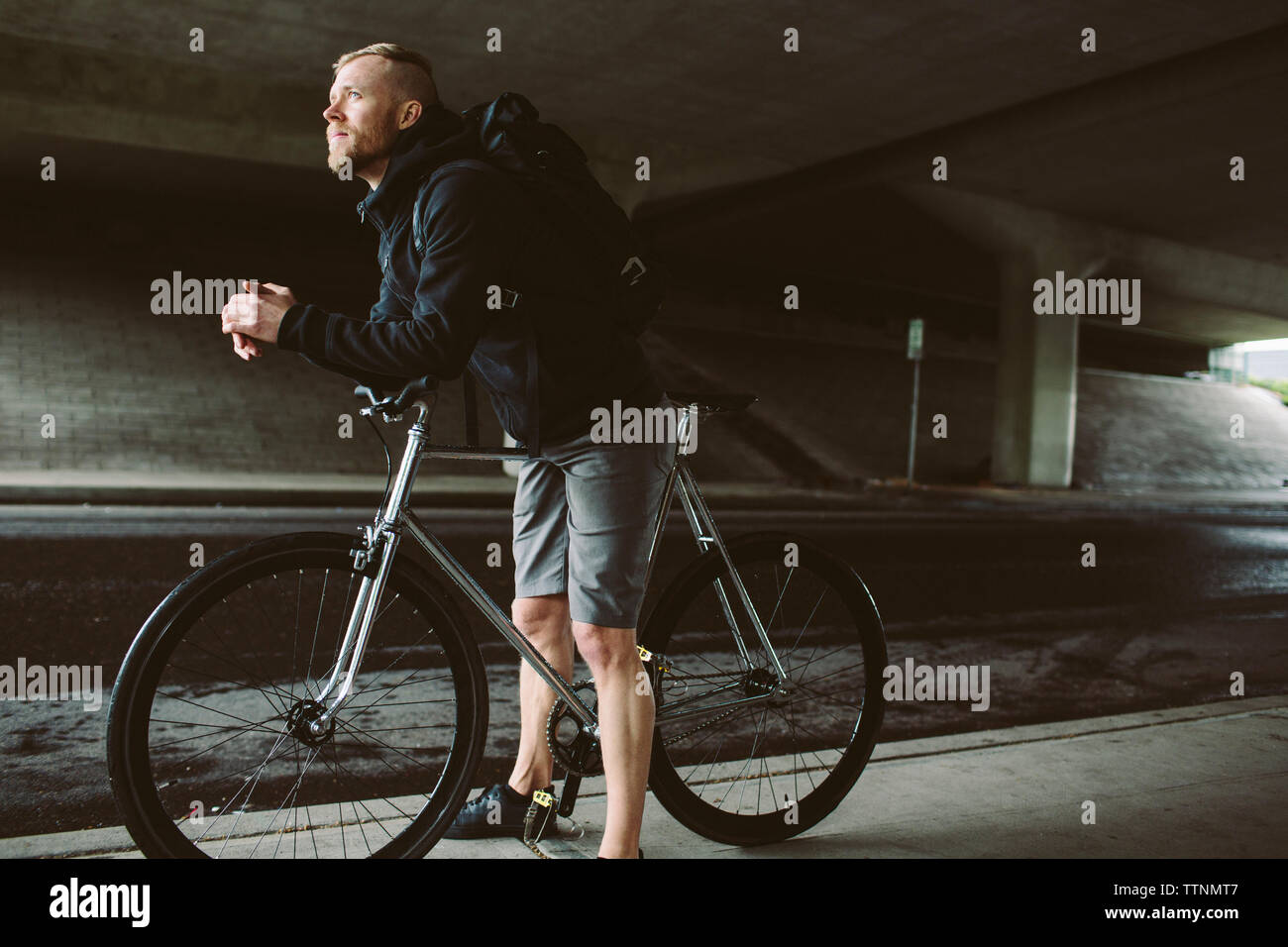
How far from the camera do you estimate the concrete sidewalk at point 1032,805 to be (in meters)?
2.83

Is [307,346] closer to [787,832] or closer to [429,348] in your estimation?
[429,348]

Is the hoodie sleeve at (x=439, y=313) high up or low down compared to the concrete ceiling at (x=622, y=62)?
down

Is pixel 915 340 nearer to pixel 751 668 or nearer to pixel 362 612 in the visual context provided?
pixel 751 668

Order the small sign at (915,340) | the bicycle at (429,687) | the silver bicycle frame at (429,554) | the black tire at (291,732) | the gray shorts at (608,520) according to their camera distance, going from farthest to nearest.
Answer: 1. the small sign at (915,340)
2. the gray shorts at (608,520)
3. the silver bicycle frame at (429,554)
4. the bicycle at (429,687)
5. the black tire at (291,732)

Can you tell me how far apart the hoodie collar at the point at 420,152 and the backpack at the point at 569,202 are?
3 centimetres

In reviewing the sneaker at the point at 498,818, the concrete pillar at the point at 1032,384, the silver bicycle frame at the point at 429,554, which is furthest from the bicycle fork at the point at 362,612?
the concrete pillar at the point at 1032,384

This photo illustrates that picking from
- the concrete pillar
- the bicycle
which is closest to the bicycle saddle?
the bicycle

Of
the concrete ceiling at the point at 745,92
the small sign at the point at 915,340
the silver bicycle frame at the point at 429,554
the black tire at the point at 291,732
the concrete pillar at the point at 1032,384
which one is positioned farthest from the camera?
the concrete pillar at the point at 1032,384

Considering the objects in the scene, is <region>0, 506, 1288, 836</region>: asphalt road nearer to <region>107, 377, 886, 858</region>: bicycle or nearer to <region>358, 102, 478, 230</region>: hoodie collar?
<region>107, 377, 886, 858</region>: bicycle

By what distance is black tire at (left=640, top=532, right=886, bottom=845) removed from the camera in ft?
9.47

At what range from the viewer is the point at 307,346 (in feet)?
7.50

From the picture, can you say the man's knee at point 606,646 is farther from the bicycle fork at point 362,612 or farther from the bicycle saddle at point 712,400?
the bicycle saddle at point 712,400

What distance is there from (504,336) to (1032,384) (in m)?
22.0

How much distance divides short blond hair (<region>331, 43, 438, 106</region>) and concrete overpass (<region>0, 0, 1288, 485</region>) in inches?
437
